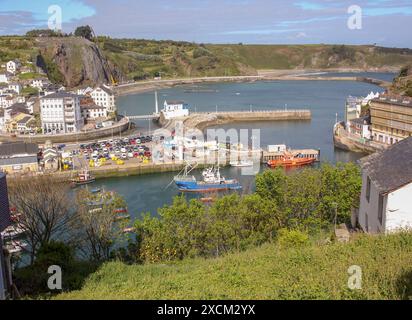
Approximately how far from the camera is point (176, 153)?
13219mm

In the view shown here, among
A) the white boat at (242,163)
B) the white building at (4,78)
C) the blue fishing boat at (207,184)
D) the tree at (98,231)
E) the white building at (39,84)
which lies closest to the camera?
the tree at (98,231)

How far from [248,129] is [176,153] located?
6.79 m

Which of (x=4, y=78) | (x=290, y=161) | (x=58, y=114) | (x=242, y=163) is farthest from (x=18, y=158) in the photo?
(x=4, y=78)

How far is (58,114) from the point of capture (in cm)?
1772

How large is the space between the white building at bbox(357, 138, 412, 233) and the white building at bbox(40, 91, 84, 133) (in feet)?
49.2

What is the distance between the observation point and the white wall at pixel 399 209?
3.86 m

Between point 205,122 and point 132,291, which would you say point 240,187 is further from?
point 205,122

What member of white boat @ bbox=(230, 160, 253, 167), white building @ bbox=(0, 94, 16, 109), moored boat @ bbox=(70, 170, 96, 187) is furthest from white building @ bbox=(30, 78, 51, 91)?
white boat @ bbox=(230, 160, 253, 167)

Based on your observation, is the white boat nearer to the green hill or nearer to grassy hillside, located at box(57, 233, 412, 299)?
grassy hillside, located at box(57, 233, 412, 299)

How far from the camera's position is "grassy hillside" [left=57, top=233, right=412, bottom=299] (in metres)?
2.37

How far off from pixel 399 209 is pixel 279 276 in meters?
1.64

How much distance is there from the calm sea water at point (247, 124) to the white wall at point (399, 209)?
577 centimetres

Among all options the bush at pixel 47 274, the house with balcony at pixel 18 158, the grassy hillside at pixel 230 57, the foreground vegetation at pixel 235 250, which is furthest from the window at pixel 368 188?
the grassy hillside at pixel 230 57

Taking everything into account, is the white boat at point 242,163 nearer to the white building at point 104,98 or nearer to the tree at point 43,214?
the tree at point 43,214
